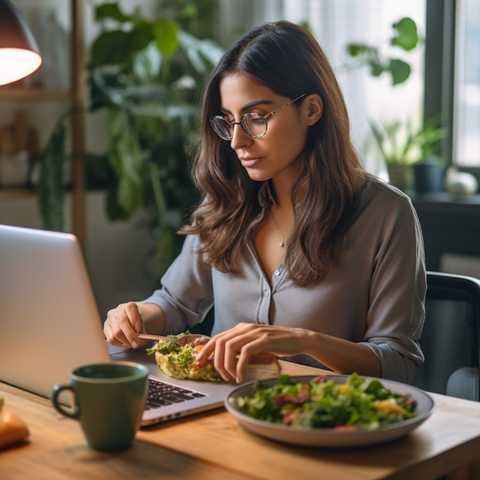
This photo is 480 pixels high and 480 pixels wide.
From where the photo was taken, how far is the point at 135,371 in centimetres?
96

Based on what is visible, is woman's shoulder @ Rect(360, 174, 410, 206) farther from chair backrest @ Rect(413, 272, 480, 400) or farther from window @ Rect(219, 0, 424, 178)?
window @ Rect(219, 0, 424, 178)

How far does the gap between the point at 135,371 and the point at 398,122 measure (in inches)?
98.8

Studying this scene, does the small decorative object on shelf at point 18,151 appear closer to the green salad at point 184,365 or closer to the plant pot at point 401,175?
the plant pot at point 401,175

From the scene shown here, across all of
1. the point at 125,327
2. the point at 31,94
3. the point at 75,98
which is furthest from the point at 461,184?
the point at 125,327

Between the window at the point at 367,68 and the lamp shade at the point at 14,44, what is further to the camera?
the window at the point at 367,68

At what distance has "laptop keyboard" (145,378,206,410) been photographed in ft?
3.60

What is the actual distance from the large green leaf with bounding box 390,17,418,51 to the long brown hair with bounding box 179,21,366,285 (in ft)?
5.02

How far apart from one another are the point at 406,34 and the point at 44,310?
7.91 ft

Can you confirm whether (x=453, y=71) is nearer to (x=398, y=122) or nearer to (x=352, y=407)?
(x=398, y=122)

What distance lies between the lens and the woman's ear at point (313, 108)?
1.65 metres

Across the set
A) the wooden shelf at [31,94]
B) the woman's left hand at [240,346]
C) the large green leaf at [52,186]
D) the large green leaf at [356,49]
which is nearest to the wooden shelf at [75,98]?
the wooden shelf at [31,94]

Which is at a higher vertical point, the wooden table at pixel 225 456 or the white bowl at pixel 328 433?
the white bowl at pixel 328 433

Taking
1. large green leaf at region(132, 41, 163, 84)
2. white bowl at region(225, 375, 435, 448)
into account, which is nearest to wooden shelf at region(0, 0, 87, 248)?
large green leaf at region(132, 41, 163, 84)

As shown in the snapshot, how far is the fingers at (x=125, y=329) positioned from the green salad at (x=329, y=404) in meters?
0.41
